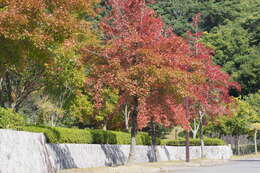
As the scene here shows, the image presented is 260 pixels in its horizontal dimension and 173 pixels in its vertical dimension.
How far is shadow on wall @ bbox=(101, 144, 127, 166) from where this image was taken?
2650 centimetres

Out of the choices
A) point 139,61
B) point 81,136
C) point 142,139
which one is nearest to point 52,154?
point 81,136

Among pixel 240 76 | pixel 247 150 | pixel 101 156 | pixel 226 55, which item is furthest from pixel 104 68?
pixel 226 55

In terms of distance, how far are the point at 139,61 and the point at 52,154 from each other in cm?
607

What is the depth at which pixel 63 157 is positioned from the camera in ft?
69.6

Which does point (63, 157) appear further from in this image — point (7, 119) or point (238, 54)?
point (238, 54)

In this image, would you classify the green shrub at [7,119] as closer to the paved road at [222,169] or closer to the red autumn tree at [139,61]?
the red autumn tree at [139,61]

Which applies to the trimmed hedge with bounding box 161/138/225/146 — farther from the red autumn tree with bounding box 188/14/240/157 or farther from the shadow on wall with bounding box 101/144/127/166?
the shadow on wall with bounding box 101/144/127/166

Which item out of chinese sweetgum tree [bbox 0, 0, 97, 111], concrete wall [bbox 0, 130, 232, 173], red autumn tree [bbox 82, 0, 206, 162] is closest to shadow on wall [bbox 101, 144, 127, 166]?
concrete wall [bbox 0, 130, 232, 173]

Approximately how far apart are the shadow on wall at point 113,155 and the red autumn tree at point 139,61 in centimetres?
373

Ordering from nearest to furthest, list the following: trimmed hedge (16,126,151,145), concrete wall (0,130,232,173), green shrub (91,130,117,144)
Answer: concrete wall (0,130,232,173)
trimmed hedge (16,126,151,145)
green shrub (91,130,117,144)

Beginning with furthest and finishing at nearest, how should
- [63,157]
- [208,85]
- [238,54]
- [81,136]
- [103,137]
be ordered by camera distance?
1. [238,54]
2. [208,85]
3. [103,137]
4. [81,136]
5. [63,157]

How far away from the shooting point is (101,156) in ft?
84.1

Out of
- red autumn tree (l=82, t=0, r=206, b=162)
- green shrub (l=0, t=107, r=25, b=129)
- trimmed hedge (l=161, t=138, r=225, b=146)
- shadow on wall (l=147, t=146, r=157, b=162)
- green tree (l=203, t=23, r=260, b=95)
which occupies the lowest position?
shadow on wall (l=147, t=146, r=157, b=162)

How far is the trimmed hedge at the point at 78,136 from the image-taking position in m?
20.3
